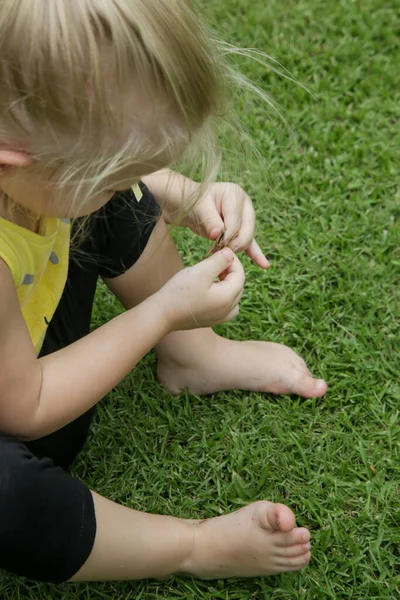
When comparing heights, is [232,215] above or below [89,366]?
above

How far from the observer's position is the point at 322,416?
1.64 metres

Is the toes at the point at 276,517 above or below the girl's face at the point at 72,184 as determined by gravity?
below

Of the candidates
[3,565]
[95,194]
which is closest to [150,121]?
[95,194]

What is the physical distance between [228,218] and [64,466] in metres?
0.56

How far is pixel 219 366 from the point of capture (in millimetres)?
1651

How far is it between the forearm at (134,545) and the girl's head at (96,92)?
1.70 ft

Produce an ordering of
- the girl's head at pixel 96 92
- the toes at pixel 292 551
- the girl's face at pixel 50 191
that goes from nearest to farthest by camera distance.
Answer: the girl's head at pixel 96 92 < the girl's face at pixel 50 191 < the toes at pixel 292 551

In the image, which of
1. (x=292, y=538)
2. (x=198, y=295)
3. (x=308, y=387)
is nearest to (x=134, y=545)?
(x=292, y=538)

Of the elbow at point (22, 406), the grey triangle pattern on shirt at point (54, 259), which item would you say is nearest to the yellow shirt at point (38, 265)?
the grey triangle pattern on shirt at point (54, 259)

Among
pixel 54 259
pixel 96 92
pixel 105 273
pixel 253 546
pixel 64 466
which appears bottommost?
pixel 64 466

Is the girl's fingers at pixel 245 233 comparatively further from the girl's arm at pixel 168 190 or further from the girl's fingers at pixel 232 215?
the girl's arm at pixel 168 190

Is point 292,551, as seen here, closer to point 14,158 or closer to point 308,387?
point 308,387

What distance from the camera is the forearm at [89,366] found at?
3.95ft

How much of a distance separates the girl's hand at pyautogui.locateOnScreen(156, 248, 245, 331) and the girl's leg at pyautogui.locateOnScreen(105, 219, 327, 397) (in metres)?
0.30
